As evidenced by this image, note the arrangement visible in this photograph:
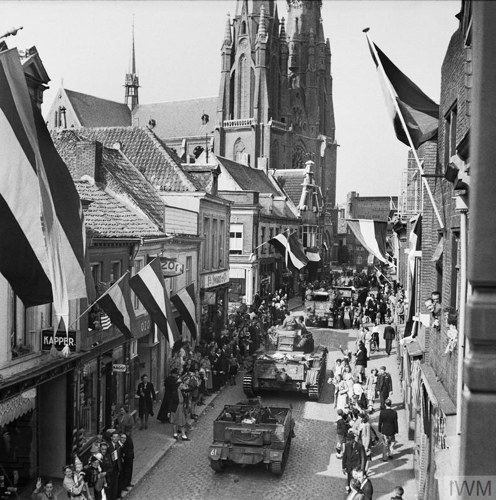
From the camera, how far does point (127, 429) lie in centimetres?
1609

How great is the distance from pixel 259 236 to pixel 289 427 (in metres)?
32.2

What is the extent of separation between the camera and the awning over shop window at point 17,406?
13.2m

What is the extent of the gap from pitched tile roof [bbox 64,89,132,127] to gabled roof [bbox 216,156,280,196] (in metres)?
26.4

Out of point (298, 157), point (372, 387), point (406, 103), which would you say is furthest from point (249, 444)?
point (298, 157)

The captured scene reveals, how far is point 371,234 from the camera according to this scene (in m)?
19.0

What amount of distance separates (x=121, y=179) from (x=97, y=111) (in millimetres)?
60024

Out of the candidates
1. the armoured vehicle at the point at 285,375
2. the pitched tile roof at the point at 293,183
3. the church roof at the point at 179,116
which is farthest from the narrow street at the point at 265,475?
the church roof at the point at 179,116

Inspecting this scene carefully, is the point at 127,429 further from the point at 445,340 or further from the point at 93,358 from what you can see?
the point at 445,340

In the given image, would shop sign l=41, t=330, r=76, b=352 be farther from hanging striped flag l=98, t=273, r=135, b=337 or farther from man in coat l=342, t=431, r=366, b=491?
man in coat l=342, t=431, r=366, b=491

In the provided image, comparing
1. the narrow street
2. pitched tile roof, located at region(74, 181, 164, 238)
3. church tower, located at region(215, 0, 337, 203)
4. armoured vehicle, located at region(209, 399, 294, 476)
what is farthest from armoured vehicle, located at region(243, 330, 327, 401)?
church tower, located at region(215, 0, 337, 203)

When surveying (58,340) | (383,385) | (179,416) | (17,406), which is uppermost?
(58,340)

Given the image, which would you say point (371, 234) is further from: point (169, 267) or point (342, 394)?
point (169, 267)

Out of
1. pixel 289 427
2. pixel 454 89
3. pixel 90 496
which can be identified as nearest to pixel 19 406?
pixel 90 496

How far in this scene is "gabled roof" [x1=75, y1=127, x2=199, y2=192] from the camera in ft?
96.9
